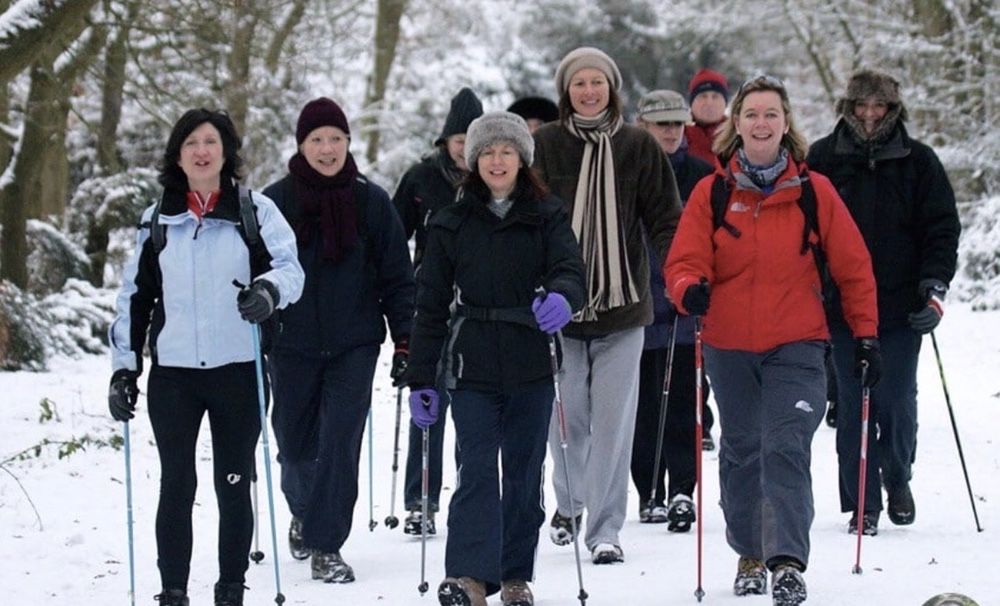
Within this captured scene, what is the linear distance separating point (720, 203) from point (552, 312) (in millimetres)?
906

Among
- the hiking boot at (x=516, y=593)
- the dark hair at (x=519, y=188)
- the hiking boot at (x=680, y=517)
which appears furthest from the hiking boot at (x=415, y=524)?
the dark hair at (x=519, y=188)

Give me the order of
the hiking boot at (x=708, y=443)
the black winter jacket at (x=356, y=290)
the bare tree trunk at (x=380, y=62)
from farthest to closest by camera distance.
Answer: the bare tree trunk at (x=380, y=62) → the hiking boot at (x=708, y=443) → the black winter jacket at (x=356, y=290)

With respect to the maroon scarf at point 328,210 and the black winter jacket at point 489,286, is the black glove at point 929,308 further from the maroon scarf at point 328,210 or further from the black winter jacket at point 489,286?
the maroon scarf at point 328,210

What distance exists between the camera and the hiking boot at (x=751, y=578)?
6547 millimetres

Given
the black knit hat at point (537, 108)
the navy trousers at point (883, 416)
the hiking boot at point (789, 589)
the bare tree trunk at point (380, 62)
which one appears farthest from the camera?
the bare tree trunk at point (380, 62)

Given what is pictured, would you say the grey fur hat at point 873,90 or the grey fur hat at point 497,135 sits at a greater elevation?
the grey fur hat at point 873,90

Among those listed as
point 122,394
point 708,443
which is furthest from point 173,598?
point 708,443

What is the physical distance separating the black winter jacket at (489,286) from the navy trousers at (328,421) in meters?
1.00

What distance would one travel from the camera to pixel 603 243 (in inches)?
304

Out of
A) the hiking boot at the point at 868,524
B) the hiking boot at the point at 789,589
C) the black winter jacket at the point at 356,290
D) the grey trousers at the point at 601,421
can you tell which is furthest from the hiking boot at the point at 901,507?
the black winter jacket at the point at 356,290

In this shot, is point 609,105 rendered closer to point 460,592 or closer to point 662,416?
point 662,416

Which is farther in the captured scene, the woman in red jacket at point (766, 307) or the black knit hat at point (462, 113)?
the black knit hat at point (462, 113)

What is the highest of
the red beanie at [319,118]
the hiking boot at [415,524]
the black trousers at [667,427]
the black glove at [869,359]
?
the red beanie at [319,118]

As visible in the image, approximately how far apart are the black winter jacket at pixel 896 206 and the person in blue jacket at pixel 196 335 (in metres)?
3.04
